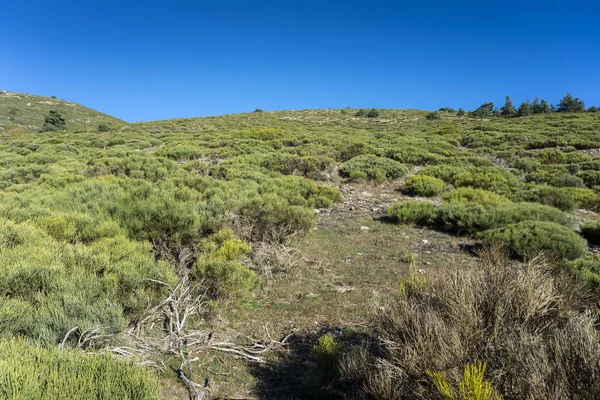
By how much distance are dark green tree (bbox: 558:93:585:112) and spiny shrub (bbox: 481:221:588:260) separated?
48.2 m

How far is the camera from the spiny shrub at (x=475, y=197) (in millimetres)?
8656

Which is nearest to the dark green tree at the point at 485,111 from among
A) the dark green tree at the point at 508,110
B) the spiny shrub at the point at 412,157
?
the dark green tree at the point at 508,110

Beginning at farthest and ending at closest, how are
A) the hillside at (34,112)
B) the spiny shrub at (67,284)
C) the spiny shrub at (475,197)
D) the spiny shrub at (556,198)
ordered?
1. the hillside at (34,112)
2. the spiny shrub at (556,198)
3. the spiny shrub at (475,197)
4. the spiny shrub at (67,284)

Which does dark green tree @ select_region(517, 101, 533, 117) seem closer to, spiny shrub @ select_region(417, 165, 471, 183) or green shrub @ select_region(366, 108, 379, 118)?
green shrub @ select_region(366, 108, 379, 118)

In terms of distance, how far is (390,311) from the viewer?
2709 millimetres

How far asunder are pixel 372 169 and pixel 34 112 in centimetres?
4963

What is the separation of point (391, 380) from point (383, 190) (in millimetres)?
9507

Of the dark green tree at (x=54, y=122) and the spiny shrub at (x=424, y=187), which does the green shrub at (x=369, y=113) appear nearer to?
the spiny shrub at (x=424, y=187)

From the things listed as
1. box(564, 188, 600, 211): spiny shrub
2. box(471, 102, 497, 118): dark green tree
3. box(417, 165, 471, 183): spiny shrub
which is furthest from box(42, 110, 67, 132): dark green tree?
box(471, 102, 497, 118): dark green tree

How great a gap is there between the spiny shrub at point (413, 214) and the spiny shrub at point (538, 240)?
1.64 m

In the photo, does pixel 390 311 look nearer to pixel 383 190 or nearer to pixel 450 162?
pixel 383 190

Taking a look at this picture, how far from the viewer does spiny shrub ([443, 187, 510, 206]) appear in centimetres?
866

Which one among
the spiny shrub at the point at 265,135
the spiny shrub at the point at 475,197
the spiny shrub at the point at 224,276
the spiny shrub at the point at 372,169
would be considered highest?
the spiny shrub at the point at 265,135

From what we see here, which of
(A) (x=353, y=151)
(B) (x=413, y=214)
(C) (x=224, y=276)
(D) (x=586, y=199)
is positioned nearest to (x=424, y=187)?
(B) (x=413, y=214)
